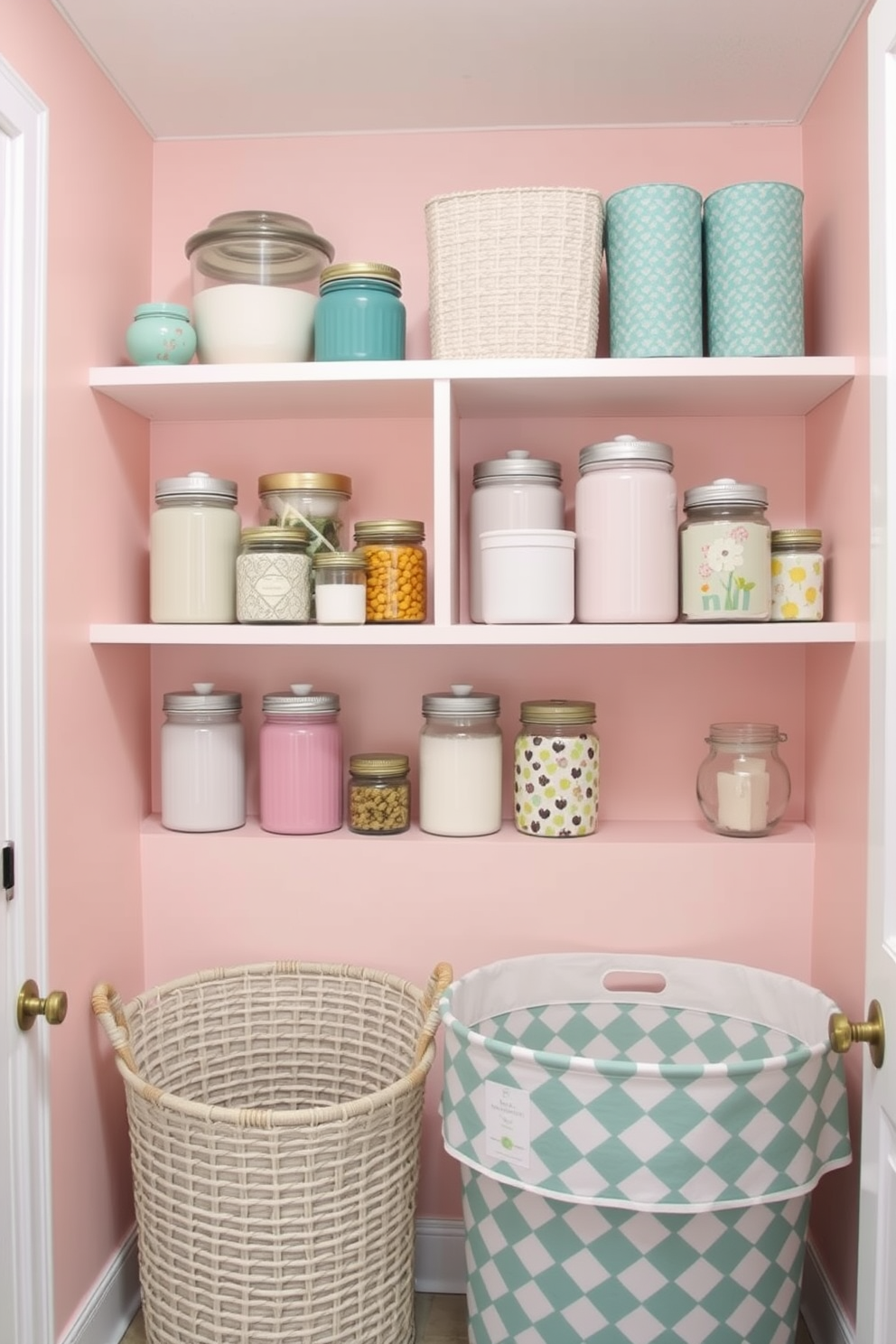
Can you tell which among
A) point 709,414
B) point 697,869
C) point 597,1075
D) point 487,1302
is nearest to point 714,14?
point 709,414

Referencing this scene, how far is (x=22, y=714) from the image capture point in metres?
1.34

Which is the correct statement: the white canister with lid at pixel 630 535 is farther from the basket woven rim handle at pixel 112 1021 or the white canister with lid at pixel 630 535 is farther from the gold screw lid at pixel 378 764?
the basket woven rim handle at pixel 112 1021

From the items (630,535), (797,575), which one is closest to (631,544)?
(630,535)

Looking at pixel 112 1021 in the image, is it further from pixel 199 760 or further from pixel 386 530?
pixel 386 530

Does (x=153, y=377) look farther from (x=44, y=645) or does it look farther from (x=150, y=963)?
(x=150, y=963)

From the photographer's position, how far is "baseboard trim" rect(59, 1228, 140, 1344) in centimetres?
151

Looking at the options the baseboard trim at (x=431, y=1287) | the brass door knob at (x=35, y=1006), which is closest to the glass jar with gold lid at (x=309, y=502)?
the brass door knob at (x=35, y=1006)

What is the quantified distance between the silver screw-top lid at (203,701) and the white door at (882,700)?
3.35ft

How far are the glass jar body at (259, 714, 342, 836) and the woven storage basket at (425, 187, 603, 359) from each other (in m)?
0.63

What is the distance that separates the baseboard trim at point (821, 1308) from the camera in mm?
1501

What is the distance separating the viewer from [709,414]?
181cm

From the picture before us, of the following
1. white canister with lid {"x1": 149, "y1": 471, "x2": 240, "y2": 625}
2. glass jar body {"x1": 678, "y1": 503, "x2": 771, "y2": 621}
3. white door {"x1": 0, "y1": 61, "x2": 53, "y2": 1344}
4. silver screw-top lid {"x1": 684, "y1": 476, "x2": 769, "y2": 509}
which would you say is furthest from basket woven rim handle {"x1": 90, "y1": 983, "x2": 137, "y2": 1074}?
silver screw-top lid {"x1": 684, "y1": 476, "x2": 769, "y2": 509}

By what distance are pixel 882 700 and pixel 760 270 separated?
777 mm

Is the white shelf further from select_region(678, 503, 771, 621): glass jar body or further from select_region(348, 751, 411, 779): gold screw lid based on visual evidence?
select_region(348, 751, 411, 779): gold screw lid
